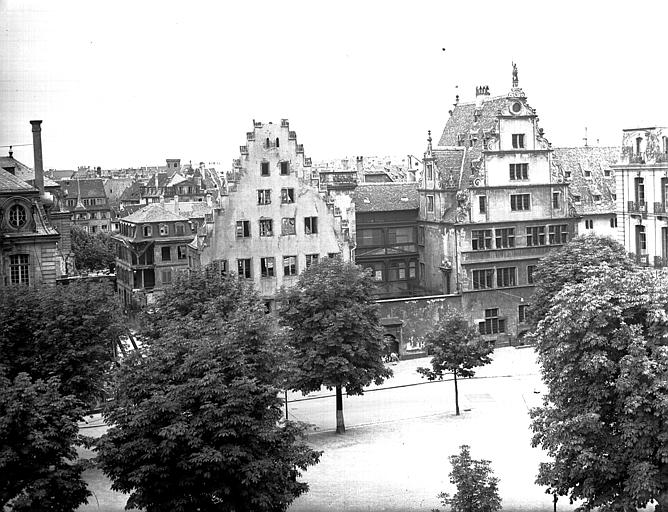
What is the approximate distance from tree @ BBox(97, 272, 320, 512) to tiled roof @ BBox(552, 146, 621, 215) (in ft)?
183

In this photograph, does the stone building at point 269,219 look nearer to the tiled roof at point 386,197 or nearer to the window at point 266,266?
the window at point 266,266

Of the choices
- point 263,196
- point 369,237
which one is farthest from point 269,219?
point 369,237

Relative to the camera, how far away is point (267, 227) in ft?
235

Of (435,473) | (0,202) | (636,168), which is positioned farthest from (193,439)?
(636,168)

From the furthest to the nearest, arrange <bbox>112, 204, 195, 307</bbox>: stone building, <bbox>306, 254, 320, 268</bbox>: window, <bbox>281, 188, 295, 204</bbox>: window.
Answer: <bbox>112, 204, 195, 307</bbox>: stone building
<bbox>306, 254, 320, 268</bbox>: window
<bbox>281, 188, 295, 204</bbox>: window

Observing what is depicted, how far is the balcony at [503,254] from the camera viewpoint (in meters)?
78.9

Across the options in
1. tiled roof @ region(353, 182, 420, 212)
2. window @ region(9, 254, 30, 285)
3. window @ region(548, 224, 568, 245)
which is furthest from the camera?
tiled roof @ region(353, 182, 420, 212)

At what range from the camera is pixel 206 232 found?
69938 mm

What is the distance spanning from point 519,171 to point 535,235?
5.45m

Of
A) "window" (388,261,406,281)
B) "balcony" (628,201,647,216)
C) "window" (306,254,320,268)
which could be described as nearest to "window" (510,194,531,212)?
"balcony" (628,201,647,216)

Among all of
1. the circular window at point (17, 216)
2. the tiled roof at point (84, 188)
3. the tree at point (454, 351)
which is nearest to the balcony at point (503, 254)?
the tree at point (454, 351)

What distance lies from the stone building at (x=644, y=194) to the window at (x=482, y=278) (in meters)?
10.9

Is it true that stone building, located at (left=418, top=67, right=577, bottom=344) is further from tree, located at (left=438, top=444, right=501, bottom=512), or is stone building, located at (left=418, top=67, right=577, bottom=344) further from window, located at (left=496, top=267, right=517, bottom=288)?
tree, located at (left=438, top=444, right=501, bottom=512)

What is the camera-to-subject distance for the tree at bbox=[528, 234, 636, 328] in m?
62.4
